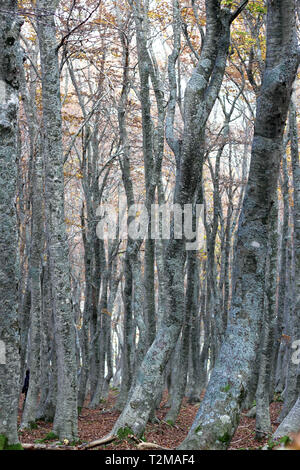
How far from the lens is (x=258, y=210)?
Result: 5.22 m

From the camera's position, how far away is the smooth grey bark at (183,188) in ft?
21.2

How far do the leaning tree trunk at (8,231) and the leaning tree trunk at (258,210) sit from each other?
1864 millimetres

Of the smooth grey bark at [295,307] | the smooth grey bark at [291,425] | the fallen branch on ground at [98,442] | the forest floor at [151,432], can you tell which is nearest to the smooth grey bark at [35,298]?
the forest floor at [151,432]

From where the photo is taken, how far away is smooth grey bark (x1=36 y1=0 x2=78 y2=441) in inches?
327

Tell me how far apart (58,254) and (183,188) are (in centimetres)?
267

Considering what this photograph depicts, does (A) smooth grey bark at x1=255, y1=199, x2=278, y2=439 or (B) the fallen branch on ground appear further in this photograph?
(A) smooth grey bark at x1=255, y1=199, x2=278, y2=439

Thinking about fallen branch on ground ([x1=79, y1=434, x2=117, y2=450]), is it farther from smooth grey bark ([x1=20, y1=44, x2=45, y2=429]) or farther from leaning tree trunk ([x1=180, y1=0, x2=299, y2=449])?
smooth grey bark ([x1=20, y1=44, x2=45, y2=429])

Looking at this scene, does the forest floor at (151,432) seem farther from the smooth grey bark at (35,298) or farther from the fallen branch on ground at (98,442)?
the smooth grey bark at (35,298)

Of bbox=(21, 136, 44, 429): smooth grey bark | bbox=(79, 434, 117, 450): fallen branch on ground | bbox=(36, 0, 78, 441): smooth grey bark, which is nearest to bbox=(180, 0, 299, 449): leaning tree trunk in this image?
bbox=(79, 434, 117, 450): fallen branch on ground

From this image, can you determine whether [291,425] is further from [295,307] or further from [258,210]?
[295,307]

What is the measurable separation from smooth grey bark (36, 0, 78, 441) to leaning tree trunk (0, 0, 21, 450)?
2.92m

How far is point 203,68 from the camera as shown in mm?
6805

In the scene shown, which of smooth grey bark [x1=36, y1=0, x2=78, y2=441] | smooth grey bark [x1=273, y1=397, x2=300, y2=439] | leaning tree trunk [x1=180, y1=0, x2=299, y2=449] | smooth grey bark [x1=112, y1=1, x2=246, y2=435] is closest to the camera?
leaning tree trunk [x1=180, y1=0, x2=299, y2=449]

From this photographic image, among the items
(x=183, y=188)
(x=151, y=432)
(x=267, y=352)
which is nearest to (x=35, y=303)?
(x=151, y=432)
